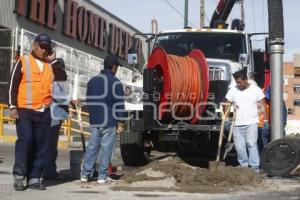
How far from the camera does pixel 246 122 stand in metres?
9.62

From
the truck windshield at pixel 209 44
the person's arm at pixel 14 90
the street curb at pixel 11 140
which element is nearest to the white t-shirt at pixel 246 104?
the truck windshield at pixel 209 44

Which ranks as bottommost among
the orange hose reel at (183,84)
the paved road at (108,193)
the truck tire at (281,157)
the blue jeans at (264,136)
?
the paved road at (108,193)

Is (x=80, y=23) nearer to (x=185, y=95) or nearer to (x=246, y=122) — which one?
(x=185, y=95)

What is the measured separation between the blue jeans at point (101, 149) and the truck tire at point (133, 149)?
3.07 meters

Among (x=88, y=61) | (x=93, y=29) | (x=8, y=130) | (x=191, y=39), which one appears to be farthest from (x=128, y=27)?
(x=191, y=39)

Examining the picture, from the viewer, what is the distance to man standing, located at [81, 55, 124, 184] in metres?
8.20

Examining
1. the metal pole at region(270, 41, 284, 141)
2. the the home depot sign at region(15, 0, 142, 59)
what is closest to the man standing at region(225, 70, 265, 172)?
the metal pole at region(270, 41, 284, 141)

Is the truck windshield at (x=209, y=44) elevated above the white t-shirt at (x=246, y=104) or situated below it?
above

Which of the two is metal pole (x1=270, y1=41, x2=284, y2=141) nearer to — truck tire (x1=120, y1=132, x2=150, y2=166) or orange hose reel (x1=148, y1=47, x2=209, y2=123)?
orange hose reel (x1=148, y1=47, x2=209, y2=123)

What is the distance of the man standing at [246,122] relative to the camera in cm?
958

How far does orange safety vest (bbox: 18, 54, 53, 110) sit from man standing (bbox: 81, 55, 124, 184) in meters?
0.82

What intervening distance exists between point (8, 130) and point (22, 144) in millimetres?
12515

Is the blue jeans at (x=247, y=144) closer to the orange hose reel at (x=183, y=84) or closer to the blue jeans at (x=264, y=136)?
the orange hose reel at (x=183, y=84)

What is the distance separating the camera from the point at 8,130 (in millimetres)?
19547
